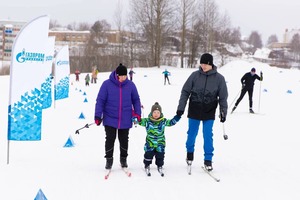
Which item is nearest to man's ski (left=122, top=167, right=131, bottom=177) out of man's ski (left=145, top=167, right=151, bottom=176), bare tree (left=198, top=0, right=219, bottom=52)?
man's ski (left=145, top=167, right=151, bottom=176)

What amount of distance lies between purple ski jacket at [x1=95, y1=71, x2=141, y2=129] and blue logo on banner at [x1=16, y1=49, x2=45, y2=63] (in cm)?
173

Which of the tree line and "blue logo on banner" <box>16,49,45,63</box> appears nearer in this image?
"blue logo on banner" <box>16,49,45,63</box>

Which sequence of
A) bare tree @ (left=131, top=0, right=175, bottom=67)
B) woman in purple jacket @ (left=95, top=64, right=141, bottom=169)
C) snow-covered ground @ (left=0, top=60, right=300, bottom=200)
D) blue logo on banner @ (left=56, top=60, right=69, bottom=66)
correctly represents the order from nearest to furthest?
snow-covered ground @ (left=0, top=60, right=300, bottom=200), woman in purple jacket @ (left=95, top=64, right=141, bottom=169), blue logo on banner @ (left=56, top=60, right=69, bottom=66), bare tree @ (left=131, top=0, right=175, bottom=67)

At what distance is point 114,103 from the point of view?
16.6 feet

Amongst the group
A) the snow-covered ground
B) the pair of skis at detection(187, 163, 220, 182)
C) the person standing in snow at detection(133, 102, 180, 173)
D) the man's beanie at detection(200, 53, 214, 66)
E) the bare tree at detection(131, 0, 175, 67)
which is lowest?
the snow-covered ground

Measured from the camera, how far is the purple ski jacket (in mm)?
5039

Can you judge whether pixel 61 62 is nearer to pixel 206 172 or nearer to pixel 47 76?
pixel 47 76

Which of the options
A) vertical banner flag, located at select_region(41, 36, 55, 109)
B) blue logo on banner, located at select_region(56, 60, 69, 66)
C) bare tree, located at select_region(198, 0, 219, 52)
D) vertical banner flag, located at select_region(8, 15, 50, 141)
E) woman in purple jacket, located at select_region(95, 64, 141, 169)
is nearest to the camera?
woman in purple jacket, located at select_region(95, 64, 141, 169)

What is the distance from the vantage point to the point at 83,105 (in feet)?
47.3

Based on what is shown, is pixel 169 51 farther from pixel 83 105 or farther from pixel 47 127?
pixel 47 127

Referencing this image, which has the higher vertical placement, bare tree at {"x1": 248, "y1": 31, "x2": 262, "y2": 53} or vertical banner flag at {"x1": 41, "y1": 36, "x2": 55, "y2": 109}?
bare tree at {"x1": 248, "y1": 31, "x2": 262, "y2": 53}

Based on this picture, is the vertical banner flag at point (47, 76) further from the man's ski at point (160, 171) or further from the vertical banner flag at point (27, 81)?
the man's ski at point (160, 171)

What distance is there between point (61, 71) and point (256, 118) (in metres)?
7.62

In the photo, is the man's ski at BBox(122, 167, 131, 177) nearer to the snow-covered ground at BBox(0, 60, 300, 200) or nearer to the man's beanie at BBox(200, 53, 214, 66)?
the snow-covered ground at BBox(0, 60, 300, 200)
